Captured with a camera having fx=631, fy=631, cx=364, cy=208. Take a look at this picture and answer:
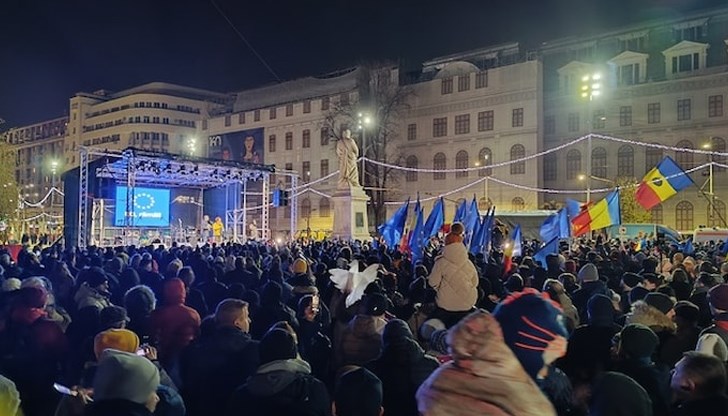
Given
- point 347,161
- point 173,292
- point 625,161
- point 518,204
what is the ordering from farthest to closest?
point 518,204 < point 625,161 < point 347,161 < point 173,292

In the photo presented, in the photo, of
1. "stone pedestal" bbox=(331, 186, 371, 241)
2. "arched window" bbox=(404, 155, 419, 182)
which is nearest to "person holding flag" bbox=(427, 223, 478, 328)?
"stone pedestal" bbox=(331, 186, 371, 241)

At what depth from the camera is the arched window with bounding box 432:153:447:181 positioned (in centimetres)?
5206

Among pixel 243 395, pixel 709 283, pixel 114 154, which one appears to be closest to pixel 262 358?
pixel 243 395

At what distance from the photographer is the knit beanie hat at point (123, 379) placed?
3215 millimetres

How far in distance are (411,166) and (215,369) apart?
49.8 meters

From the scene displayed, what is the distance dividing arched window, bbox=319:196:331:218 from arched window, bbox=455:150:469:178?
40.1ft

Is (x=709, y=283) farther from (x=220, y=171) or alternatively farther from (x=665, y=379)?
(x=220, y=171)

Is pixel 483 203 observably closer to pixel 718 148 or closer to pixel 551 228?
pixel 718 148

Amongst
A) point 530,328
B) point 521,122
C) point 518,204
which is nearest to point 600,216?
point 530,328

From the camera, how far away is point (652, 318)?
18.0ft

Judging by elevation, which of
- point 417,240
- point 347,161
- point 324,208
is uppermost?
point 347,161

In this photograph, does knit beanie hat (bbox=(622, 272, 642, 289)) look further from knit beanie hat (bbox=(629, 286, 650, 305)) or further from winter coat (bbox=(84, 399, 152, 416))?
winter coat (bbox=(84, 399, 152, 416))

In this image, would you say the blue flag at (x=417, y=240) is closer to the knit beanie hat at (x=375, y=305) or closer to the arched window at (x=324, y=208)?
the knit beanie hat at (x=375, y=305)

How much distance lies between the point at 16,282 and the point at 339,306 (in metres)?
3.88
